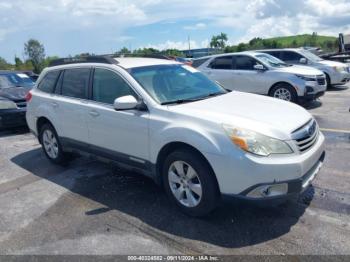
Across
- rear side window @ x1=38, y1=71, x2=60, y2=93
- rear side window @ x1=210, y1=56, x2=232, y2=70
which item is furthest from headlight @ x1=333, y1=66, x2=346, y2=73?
rear side window @ x1=38, y1=71, x2=60, y2=93

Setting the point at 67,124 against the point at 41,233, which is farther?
the point at 67,124

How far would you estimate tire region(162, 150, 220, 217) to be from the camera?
3.61 m

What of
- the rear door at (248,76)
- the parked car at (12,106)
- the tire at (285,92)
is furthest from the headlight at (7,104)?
the tire at (285,92)

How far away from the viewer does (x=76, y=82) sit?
5.33 meters

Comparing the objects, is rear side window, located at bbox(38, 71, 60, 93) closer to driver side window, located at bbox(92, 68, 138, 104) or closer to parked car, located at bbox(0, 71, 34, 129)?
driver side window, located at bbox(92, 68, 138, 104)

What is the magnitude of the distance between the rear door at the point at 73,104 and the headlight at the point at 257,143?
8.04ft

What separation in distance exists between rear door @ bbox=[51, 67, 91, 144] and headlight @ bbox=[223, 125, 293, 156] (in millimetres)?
2451

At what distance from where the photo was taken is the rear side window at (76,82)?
5.12 meters

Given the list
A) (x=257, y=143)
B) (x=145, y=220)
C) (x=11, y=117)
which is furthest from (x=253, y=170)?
(x=11, y=117)

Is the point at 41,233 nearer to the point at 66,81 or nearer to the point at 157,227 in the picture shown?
the point at 157,227

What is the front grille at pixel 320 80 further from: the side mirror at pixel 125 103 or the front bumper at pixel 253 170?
the side mirror at pixel 125 103

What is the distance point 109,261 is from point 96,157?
2088 mm

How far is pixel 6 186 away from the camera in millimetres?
5352

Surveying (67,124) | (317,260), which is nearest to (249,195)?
(317,260)
